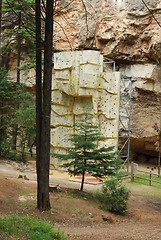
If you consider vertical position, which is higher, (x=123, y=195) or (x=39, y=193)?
(x=39, y=193)

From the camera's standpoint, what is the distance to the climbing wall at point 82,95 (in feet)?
54.2

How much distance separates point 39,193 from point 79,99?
32.4ft

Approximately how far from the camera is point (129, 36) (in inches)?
875

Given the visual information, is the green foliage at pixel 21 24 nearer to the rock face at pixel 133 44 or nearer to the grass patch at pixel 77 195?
the rock face at pixel 133 44

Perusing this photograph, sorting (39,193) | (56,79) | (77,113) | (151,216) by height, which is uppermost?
(56,79)

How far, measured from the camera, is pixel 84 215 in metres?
8.66

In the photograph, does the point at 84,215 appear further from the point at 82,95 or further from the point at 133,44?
the point at 133,44

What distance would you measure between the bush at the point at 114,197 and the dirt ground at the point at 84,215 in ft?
1.00

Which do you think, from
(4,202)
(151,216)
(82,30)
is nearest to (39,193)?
(4,202)

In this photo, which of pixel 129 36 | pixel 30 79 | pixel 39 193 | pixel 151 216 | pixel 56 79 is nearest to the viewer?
pixel 39 193

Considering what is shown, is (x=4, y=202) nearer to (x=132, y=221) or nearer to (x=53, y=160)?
(x=132, y=221)

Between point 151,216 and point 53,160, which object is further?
point 53,160

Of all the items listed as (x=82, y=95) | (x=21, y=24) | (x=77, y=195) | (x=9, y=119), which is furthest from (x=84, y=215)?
(x=21, y=24)

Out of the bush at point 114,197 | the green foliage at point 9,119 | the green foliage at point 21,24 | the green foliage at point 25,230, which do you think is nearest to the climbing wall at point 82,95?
the green foliage at point 9,119
